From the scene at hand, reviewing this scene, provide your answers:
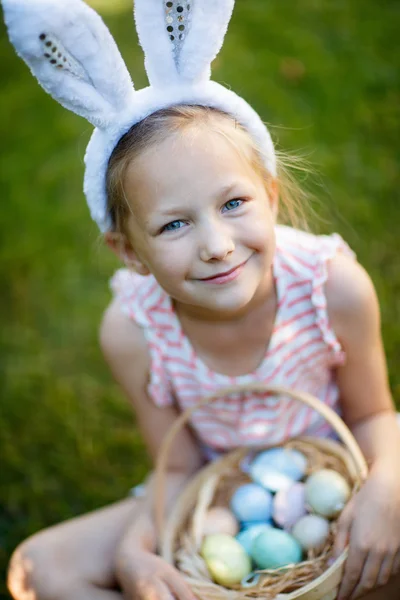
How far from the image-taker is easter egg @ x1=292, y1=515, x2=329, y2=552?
1.66 meters

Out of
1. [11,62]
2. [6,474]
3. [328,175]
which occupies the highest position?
[11,62]

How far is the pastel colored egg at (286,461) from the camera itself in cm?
181

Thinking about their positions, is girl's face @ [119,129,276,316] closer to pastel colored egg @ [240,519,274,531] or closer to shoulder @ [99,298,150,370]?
shoulder @ [99,298,150,370]

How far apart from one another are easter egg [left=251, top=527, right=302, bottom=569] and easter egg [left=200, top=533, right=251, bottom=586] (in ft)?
0.12

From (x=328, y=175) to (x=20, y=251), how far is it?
133cm

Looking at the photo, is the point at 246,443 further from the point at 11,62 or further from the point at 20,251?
the point at 11,62

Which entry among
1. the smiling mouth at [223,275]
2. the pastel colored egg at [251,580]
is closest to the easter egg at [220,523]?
the pastel colored egg at [251,580]

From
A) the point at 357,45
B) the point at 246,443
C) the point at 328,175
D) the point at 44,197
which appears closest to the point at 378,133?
the point at 328,175

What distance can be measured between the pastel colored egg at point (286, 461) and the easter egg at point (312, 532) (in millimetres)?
140

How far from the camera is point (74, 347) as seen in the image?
282cm

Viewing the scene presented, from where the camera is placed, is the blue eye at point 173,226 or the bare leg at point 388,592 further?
the bare leg at point 388,592

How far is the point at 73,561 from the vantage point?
6.08 ft

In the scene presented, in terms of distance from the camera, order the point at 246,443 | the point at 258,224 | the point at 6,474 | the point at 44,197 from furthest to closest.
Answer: the point at 44,197 < the point at 6,474 < the point at 246,443 < the point at 258,224

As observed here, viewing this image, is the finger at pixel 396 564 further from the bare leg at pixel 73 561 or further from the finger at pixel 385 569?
the bare leg at pixel 73 561
